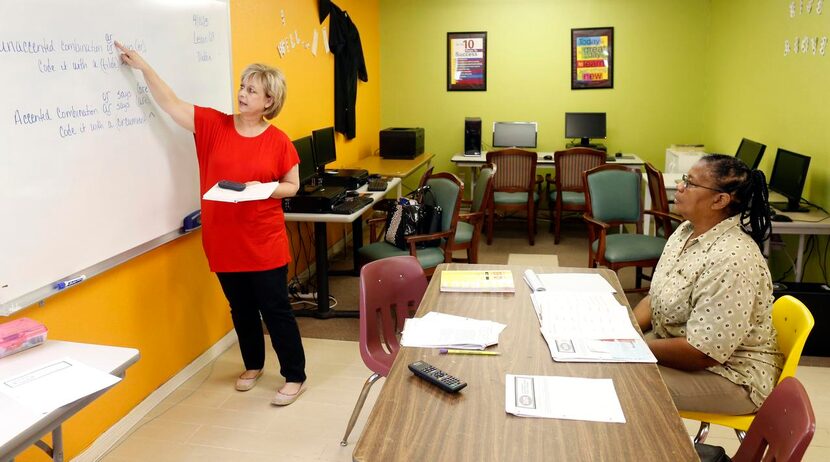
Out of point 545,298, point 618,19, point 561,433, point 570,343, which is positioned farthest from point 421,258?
point 618,19

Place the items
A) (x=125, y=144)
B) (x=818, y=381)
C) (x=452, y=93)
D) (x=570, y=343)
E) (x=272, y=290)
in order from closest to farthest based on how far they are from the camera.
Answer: (x=570, y=343)
(x=125, y=144)
(x=272, y=290)
(x=818, y=381)
(x=452, y=93)

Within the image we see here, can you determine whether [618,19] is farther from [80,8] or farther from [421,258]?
[80,8]

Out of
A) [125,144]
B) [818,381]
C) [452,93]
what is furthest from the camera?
[452,93]

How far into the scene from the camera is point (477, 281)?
2389mm

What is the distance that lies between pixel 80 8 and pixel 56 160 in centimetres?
56

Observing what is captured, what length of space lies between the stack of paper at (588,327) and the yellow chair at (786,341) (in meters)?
0.35

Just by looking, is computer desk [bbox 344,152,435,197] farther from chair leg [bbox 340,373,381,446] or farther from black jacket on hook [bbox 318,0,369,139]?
chair leg [bbox 340,373,381,446]

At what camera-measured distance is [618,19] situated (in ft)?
21.6

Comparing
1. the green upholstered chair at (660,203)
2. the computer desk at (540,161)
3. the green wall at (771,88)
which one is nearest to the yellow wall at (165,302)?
the computer desk at (540,161)

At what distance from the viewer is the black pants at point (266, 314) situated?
295cm

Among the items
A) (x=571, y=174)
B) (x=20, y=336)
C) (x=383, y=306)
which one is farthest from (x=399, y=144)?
(x=20, y=336)

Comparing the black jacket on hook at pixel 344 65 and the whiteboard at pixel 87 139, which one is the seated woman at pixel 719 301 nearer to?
the whiteboard at pixel 87 139

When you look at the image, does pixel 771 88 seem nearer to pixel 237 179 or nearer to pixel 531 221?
pixel 531 221

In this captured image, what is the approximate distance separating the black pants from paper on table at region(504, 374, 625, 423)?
1571mm
